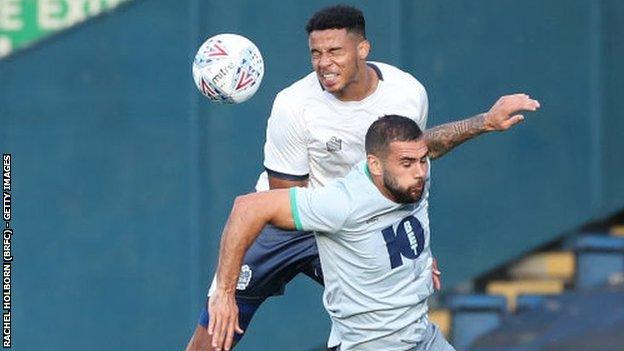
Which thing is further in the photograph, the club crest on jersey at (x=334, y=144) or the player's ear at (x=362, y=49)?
the club crest on jersey at (x=334, y=144)

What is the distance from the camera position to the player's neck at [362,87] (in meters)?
8.38

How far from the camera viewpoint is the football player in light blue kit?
750 cm

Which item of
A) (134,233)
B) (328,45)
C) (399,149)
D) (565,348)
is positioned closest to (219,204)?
(134,233)

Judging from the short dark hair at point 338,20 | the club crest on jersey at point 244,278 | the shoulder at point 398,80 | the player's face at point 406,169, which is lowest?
the club crest on jersey at point 244,278

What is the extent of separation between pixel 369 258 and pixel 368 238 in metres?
0.08

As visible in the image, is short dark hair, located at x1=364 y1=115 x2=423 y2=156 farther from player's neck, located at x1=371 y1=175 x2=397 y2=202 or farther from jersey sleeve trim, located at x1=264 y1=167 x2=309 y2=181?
jersey sleeve trim, located at x1=264 y1=167 x2=309 y2=181

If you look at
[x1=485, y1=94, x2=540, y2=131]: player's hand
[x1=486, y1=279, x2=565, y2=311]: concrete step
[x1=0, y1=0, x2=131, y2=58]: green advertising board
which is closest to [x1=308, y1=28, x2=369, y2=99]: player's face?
[x1=485, y1=94, x2=540, y2=131]: player's hand

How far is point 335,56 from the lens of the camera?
27.0 feet

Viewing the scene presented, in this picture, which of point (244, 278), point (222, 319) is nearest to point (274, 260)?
point (244, 278)

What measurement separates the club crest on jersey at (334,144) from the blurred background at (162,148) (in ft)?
9.28

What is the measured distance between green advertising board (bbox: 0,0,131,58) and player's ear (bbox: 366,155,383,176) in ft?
12.8

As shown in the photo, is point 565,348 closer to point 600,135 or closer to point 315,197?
point 600,135

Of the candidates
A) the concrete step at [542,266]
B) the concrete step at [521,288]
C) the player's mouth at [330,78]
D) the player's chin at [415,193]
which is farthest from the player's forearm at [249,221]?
the concrete step at [542,266]

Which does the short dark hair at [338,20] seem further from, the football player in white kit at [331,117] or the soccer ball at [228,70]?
the soccer ball at [228,70]
